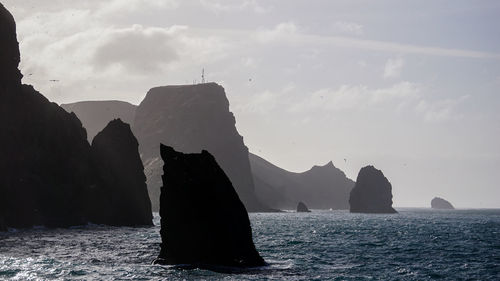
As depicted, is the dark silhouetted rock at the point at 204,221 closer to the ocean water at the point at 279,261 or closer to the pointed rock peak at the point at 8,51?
the ocean water at the point at 279,261

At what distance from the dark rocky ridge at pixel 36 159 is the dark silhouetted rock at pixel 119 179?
9.12 feet

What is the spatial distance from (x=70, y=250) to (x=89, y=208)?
2480 inches

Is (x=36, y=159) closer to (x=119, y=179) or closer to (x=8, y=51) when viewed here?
(x=8, y=51)

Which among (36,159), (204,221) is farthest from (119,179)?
(204,221)

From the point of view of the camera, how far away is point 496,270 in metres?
54.9

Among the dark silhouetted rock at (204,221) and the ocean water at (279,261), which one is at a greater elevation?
the dark silhouetted rock at (204,221)

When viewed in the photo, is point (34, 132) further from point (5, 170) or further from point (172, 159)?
point (172, 159)

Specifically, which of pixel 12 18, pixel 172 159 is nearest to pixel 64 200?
pixel 12 18

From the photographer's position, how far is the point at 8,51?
4449 inches

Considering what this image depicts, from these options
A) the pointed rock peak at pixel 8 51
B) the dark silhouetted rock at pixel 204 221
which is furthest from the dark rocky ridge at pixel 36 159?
the dark silhouetted rock at pixel 204 221

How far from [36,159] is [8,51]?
64.5 feet

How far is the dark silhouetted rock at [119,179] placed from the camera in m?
130

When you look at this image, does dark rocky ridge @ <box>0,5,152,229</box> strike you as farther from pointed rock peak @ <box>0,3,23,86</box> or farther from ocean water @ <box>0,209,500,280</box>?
ocean water @ <box>0,209,500,280</box>

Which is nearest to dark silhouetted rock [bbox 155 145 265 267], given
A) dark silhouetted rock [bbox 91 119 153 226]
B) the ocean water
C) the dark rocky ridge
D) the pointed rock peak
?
the ocean water
